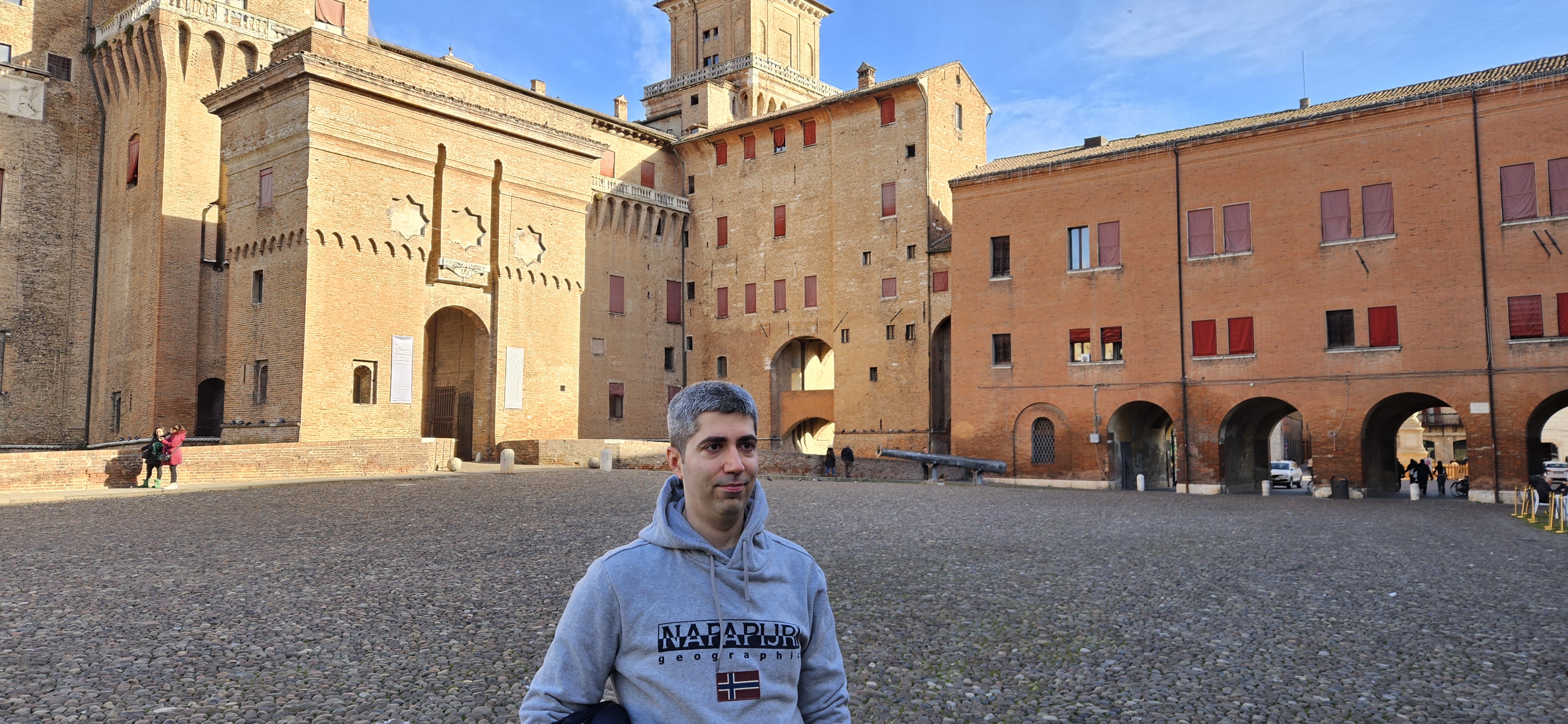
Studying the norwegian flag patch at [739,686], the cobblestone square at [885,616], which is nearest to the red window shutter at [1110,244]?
the cobblestone square at [885,616]

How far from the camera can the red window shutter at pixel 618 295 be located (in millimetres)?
40844

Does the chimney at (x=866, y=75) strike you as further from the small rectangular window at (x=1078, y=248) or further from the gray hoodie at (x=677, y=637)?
the gray hoodie at (x=677, y=637)

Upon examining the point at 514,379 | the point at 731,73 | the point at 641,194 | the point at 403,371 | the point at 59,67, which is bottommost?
the point at 514,379

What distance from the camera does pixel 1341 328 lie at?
26062 mm

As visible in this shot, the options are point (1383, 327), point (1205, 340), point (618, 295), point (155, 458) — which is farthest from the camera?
point (618, 295)

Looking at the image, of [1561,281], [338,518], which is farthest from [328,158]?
[1561,281]

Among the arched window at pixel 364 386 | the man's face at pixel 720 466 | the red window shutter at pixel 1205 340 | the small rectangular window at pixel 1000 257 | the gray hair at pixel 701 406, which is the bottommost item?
the man's face at pixel 720 466

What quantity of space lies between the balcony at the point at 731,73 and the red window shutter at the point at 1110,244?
20.9 meters

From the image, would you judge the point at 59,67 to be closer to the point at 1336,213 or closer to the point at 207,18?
the point at 207,18

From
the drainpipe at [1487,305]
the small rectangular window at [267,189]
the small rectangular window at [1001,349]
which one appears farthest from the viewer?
the small rectangular window at [1001,349]

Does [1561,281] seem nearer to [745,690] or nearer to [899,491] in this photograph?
[899,491]

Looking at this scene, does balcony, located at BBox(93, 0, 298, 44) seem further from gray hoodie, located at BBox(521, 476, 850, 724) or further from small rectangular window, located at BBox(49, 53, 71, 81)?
gray hoodie, located at BBox(521, 476, 850, 724)

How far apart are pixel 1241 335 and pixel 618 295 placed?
2310 centimetres

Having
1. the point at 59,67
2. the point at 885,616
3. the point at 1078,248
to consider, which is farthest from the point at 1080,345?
the point at 59,67
